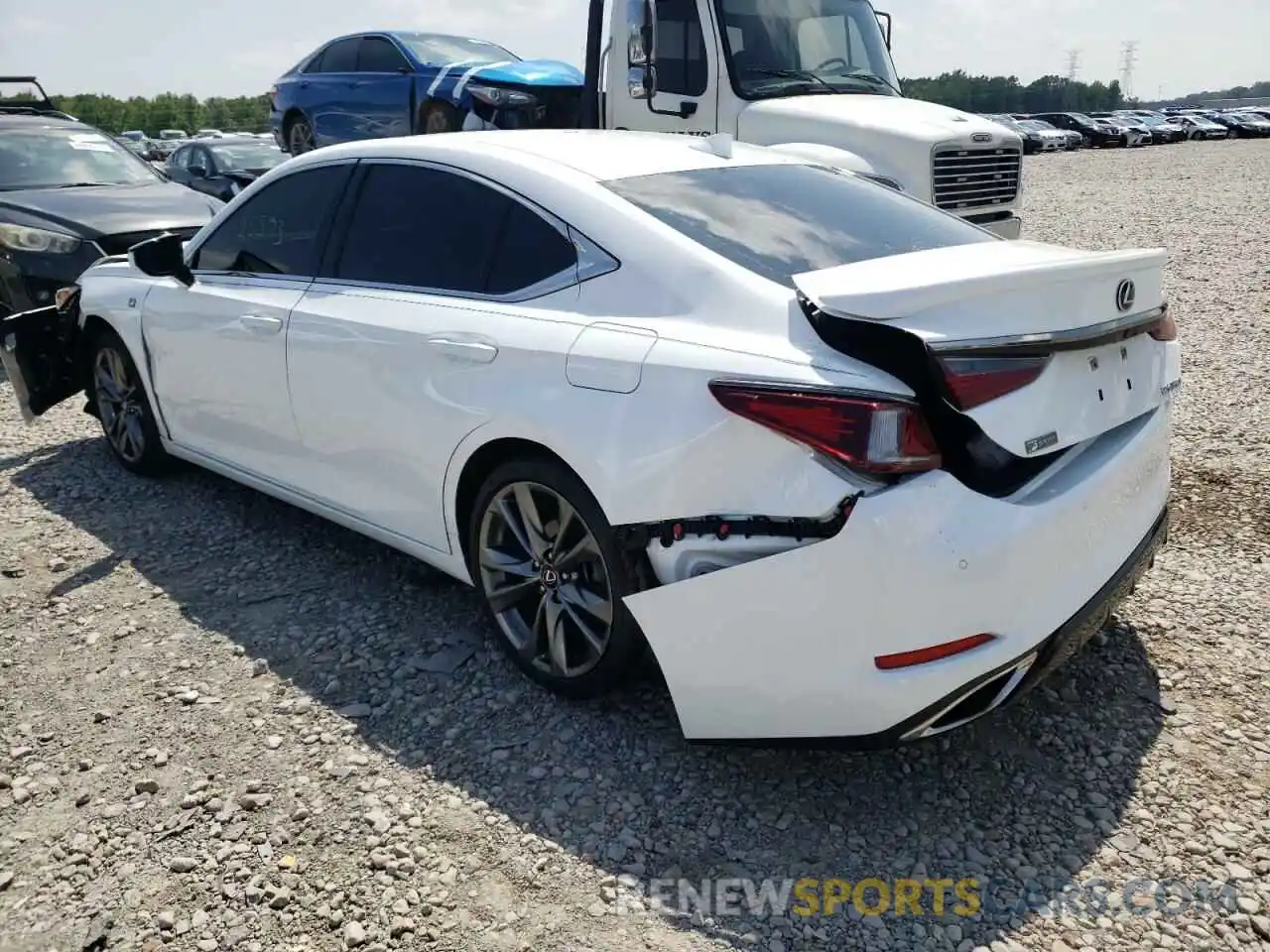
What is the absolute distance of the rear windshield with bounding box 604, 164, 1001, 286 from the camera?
2.91 m

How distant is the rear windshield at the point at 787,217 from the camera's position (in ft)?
9.56

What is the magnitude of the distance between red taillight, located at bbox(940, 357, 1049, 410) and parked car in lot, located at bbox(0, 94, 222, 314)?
7094mm

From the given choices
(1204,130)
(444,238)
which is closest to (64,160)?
(444,238)

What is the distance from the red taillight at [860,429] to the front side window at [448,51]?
8539 millimetres

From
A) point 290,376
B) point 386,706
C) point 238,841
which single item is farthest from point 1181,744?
point 290,376

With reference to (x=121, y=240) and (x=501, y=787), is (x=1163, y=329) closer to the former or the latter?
(x=501, y=787)

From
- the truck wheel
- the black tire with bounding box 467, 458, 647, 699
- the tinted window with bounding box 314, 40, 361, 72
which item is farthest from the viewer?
the tinted window with bounding box 314, 40, 361, 72

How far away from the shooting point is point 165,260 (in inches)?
181

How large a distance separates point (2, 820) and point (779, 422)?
2347 mm

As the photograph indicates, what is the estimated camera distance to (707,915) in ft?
7.77

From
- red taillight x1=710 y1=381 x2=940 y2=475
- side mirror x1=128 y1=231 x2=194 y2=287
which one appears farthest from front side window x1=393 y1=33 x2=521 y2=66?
red taillight x1=710 y1=381 x2=940 y2=475

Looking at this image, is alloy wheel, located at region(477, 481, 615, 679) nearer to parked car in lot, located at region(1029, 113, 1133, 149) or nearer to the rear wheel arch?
the rear wheel arch

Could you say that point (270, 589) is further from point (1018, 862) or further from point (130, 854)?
point (1018, 862)

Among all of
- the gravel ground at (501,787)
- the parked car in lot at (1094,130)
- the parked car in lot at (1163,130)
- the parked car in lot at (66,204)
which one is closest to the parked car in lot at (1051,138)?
the parked car in lot at (1094,130)
